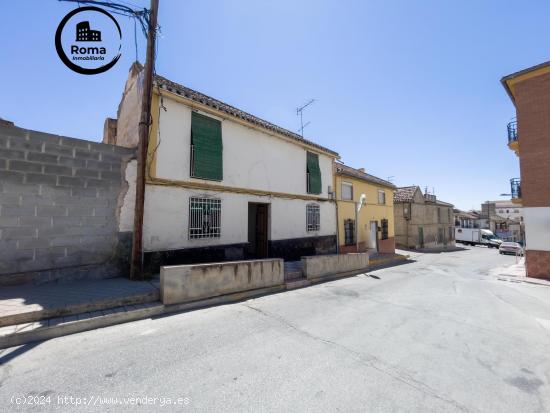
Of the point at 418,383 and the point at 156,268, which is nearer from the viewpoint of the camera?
the point at 418,383

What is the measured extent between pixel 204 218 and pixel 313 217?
597cm

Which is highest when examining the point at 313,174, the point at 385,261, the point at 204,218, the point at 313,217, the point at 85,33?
the point at 85,33

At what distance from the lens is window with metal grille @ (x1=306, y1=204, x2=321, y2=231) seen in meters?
12.1

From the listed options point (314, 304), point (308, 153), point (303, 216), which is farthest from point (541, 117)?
point (314, 304)

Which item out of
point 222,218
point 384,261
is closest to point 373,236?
point 384,261

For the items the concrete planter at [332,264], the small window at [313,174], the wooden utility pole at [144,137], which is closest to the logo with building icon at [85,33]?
the wooden utility pole at [144,137]

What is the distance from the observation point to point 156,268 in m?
6.97

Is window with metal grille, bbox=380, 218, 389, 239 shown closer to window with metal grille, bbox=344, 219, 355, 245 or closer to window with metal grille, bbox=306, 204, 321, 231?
window with metal grille, bbox=344, 219, 355, 245

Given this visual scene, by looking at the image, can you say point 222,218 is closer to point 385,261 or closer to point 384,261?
point 384,261

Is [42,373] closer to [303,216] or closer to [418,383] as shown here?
[418,383]

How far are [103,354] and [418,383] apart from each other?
4.08 meters

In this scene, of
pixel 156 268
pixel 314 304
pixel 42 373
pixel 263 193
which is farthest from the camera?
pixel 263 193

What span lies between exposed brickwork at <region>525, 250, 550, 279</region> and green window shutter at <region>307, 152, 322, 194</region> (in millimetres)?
9815

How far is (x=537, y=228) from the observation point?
1102cm
